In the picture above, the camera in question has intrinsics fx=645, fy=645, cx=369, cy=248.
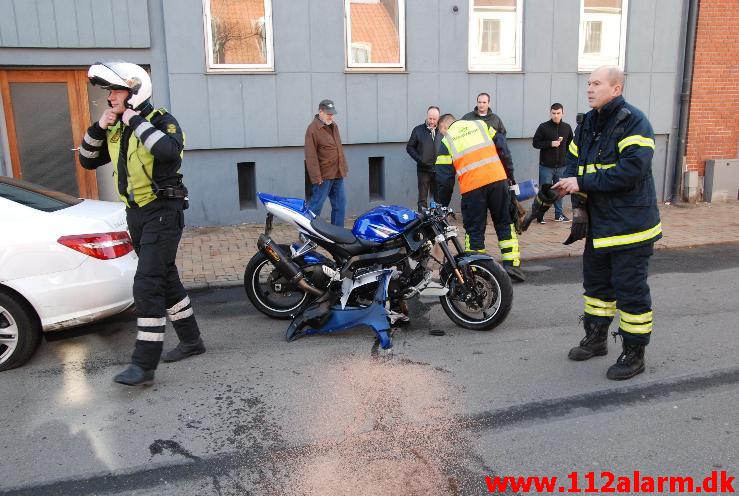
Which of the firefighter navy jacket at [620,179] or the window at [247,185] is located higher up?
the firefighter navy jacket at [620,179]

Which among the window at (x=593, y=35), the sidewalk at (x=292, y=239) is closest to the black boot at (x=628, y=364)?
the sidewalk at (x=292, y=239)

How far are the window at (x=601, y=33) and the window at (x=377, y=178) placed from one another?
3.99 metres

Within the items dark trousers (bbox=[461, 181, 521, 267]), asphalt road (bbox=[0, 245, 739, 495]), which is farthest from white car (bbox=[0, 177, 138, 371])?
dark trousers (bbox=[461, 181, 521, 267])

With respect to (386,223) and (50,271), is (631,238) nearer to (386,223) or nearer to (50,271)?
(386,223)

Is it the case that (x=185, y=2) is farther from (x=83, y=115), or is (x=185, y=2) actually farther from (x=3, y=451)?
(x=3, y=451)

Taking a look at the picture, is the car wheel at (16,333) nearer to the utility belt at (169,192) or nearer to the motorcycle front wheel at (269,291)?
the utility belt at (169,192)

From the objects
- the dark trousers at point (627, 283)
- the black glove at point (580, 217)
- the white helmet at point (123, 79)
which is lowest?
the dark trousers at point (627, 283)

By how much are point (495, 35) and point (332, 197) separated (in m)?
4.27

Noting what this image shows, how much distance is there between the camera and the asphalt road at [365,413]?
3135 mm

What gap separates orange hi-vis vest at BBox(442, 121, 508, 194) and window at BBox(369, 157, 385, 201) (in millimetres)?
4522

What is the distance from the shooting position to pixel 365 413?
3766 mm

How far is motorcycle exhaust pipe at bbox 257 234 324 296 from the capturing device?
5.21 meters

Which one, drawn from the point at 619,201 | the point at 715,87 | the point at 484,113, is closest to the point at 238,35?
the point at 484,113

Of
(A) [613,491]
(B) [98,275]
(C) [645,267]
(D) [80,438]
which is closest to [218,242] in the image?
(B) [98,275]
